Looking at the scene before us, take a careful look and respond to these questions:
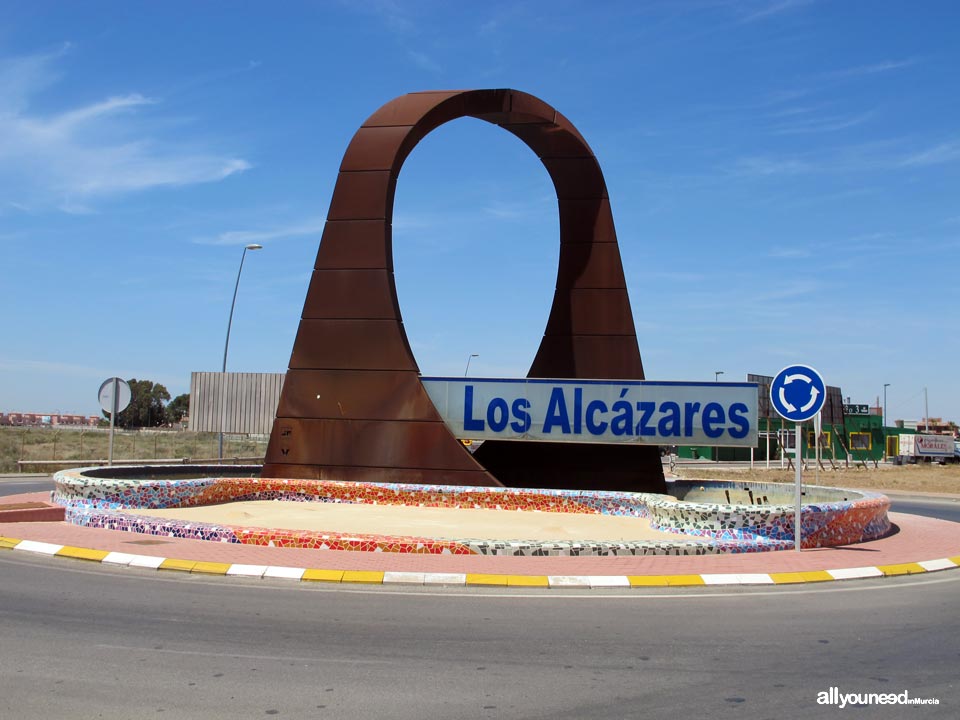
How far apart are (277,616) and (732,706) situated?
14.8ft

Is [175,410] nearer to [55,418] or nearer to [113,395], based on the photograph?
[55,418]

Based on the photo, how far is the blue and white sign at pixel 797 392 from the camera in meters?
13.3

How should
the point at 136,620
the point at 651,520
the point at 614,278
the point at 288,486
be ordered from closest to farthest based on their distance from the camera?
the point at 136,620, the point at 651,520, the point at 288,486, the point at 614,278

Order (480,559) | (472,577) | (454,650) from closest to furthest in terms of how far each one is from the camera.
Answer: (454,650)
(472,577)
(480,559)

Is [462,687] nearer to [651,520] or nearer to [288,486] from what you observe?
[651,520]

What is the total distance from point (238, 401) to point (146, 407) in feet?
305

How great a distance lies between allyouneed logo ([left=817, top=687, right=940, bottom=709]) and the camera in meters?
6.07

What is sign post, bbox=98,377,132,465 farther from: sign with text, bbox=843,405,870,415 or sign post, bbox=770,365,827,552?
sign with text, bbox=843,405,870,415

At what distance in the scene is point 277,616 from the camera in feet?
28.4

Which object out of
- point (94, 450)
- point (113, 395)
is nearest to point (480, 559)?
point (113, 395)

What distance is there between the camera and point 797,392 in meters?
13.5

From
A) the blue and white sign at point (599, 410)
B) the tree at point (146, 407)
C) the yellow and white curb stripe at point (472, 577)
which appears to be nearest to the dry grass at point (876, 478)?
the blue and white sign at point (599, 410)

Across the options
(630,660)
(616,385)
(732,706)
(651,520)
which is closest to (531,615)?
(630,660)

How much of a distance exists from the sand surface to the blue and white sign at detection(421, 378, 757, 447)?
2.59 metres
